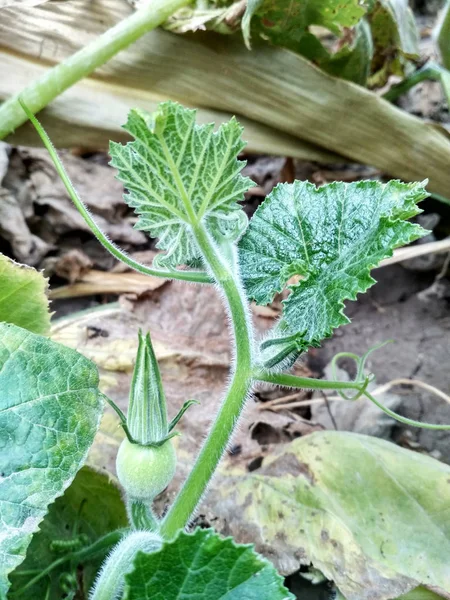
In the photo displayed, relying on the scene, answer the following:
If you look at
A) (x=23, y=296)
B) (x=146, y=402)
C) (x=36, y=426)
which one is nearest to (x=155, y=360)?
(x=146, y=402)

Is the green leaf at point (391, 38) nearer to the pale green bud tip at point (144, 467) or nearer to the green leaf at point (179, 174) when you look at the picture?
the green leaf at point (179, 174)

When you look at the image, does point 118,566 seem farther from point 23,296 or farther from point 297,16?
point 297,16

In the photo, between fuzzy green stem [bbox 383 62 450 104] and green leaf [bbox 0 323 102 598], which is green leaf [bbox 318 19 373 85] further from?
green leaf [bbox 0 323 102 598]

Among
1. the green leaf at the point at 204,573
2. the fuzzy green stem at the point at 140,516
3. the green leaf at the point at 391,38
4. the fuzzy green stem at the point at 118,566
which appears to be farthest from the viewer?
the green leaf at the point at 391,38

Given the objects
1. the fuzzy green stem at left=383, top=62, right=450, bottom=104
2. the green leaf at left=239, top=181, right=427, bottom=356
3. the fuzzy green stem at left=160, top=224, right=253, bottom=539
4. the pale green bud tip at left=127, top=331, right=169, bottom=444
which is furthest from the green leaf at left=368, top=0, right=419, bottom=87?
the pale green bud tip at left=127, top=331, right=169, bottom=444

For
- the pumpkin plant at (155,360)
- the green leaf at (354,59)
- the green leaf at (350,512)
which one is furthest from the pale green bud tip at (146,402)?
the green leaf at (354,59)

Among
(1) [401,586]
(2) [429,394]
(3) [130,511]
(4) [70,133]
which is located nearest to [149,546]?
(3) [130,511]
